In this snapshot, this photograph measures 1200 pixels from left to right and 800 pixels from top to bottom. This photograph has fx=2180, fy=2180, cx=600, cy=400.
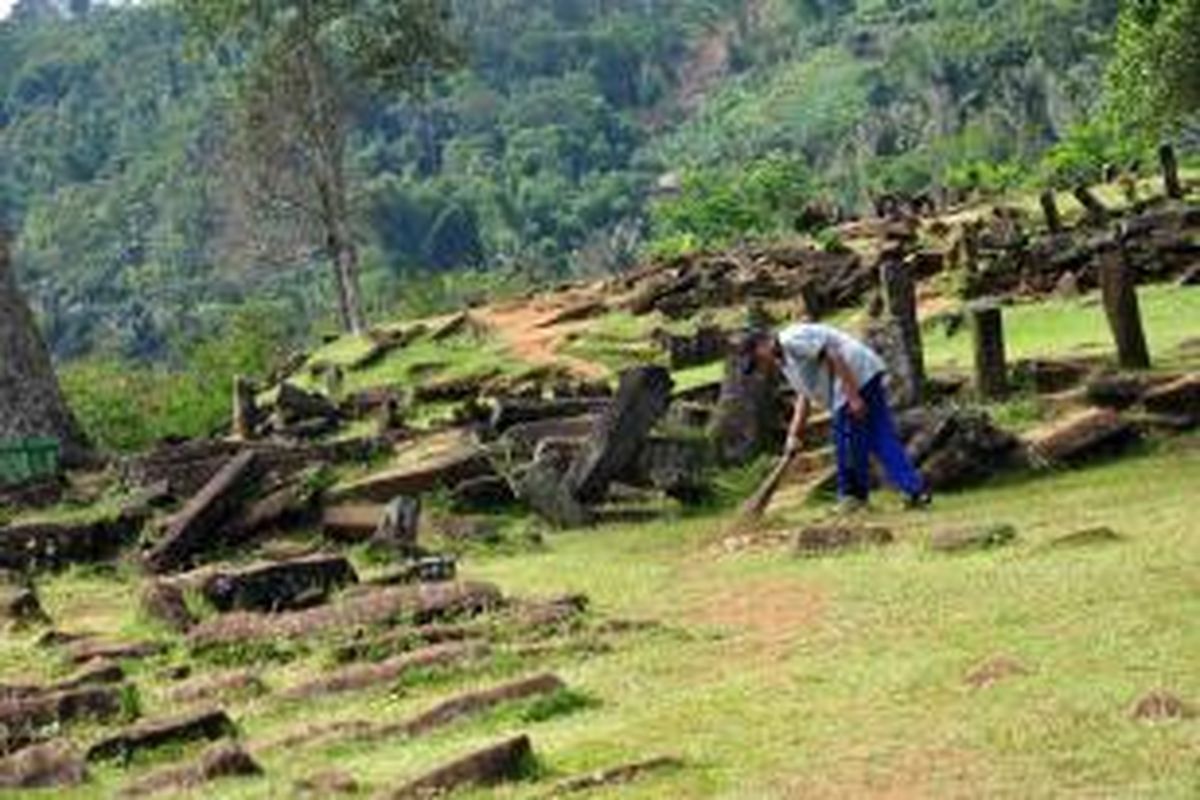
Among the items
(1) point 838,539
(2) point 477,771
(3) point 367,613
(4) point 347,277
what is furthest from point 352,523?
(4) point 347,277

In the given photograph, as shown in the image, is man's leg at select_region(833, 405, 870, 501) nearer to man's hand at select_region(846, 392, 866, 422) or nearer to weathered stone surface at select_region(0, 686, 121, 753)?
man's hand at select_region(846, 392, 866, 422)

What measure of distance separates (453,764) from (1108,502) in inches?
275

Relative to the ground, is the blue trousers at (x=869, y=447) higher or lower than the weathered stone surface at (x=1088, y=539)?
higher

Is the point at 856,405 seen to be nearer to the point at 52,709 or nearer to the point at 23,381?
the point at 52,709

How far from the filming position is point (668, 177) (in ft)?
545

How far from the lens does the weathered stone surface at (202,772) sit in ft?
27.8

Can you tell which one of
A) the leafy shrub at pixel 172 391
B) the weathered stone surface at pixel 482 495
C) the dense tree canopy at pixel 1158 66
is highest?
the dense tree canopy at pixel 1158 66

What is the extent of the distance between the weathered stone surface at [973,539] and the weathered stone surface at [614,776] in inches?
188

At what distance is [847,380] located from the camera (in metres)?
14.7

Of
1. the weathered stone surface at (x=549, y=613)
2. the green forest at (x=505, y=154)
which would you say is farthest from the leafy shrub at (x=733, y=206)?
the weathered stone surface at (x=549, y=613)

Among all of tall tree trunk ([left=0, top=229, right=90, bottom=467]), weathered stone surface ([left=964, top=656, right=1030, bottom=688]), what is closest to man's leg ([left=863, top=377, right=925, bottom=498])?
weathered stone surface ([left=964, top=656, right=1030, bottom=688])

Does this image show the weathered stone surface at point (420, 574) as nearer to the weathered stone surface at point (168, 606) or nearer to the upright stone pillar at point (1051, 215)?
the weathered stone surface at point (168, 606)

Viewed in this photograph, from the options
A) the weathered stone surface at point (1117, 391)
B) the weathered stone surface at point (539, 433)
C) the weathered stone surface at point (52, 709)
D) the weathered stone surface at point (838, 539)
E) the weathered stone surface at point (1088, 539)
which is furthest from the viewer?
the weathered stone surface at point (539, 433)

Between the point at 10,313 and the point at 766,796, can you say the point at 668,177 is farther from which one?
the point at 766,796
